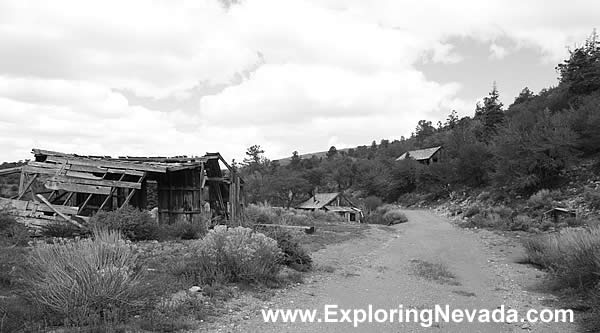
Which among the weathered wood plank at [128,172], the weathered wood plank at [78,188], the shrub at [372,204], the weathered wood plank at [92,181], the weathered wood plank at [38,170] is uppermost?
the weathered wood plank at [38,170]

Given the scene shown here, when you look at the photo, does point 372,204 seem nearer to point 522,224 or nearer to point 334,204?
point 334,204

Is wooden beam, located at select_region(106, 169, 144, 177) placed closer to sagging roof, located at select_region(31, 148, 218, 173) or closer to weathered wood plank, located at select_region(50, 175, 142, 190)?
sagging roof, located at select_region(31, 148, 218, 173)

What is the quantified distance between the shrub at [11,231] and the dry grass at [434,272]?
34.9 ft

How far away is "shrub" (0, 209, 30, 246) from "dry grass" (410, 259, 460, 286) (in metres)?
10.6

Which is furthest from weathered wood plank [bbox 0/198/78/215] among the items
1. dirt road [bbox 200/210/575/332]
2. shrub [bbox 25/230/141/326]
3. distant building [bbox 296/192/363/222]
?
distant building [bbox 296/192/363/222]

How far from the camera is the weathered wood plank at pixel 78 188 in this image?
1489 cm

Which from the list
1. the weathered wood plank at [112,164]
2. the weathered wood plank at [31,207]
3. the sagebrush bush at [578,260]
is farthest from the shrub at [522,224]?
the weathered wood plank at [31,207]

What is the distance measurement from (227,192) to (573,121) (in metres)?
28.0

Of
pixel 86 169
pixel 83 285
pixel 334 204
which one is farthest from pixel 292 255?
pixel 334 204

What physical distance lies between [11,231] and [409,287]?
11.4m

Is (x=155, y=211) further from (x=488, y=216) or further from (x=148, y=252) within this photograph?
(x=488, y=216)

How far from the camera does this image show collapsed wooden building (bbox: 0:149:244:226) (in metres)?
14.7

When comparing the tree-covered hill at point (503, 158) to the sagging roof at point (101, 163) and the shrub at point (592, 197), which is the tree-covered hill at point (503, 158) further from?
the sagging roof at point (101, 163)

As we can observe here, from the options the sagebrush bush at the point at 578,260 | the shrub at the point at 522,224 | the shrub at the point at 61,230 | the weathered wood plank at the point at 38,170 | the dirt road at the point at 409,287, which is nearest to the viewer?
the dirt road at the point at 409,287
